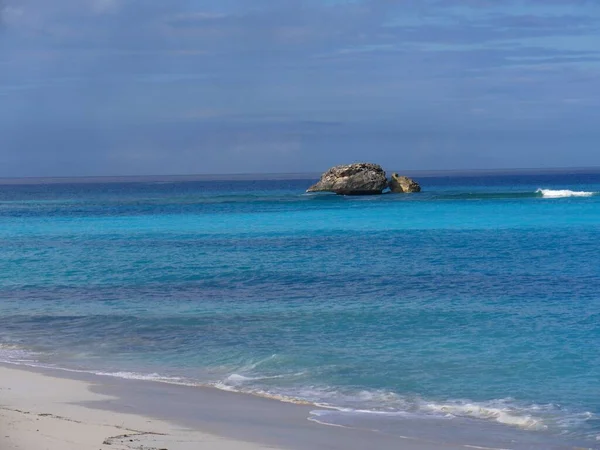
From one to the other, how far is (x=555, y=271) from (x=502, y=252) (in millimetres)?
5982

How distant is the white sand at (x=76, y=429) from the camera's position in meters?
9.19

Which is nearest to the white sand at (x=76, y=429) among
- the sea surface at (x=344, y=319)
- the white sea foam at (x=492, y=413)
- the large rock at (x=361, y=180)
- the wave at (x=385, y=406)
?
the wave at (x=385, y=406)

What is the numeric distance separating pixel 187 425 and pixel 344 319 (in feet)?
26.0

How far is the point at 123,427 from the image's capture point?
1023 centimetres

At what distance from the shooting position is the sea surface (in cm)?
1248

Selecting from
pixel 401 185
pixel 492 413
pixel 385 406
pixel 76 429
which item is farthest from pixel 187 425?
pixel 401 185

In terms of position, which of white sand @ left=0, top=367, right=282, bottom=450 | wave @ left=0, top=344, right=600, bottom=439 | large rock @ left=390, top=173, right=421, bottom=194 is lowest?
wave @ left=0, top=344, right=600, bottom=439

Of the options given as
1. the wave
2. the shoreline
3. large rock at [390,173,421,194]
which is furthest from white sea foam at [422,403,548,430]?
large rock at [390,173,421,194]

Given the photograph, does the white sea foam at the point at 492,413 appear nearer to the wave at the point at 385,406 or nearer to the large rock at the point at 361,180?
the wave at the point at 385,406

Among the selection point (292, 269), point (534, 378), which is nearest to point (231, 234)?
point (292, 269)

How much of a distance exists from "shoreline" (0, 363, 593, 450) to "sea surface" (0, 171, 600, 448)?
47cm

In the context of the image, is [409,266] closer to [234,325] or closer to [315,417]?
[234,325]

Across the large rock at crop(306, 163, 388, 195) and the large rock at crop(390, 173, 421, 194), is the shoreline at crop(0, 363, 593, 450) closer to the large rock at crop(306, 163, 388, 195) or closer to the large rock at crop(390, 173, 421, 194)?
→ the large rock at crop(306, 163, 388, 195)

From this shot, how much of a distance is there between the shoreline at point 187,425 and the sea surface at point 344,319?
47cm
